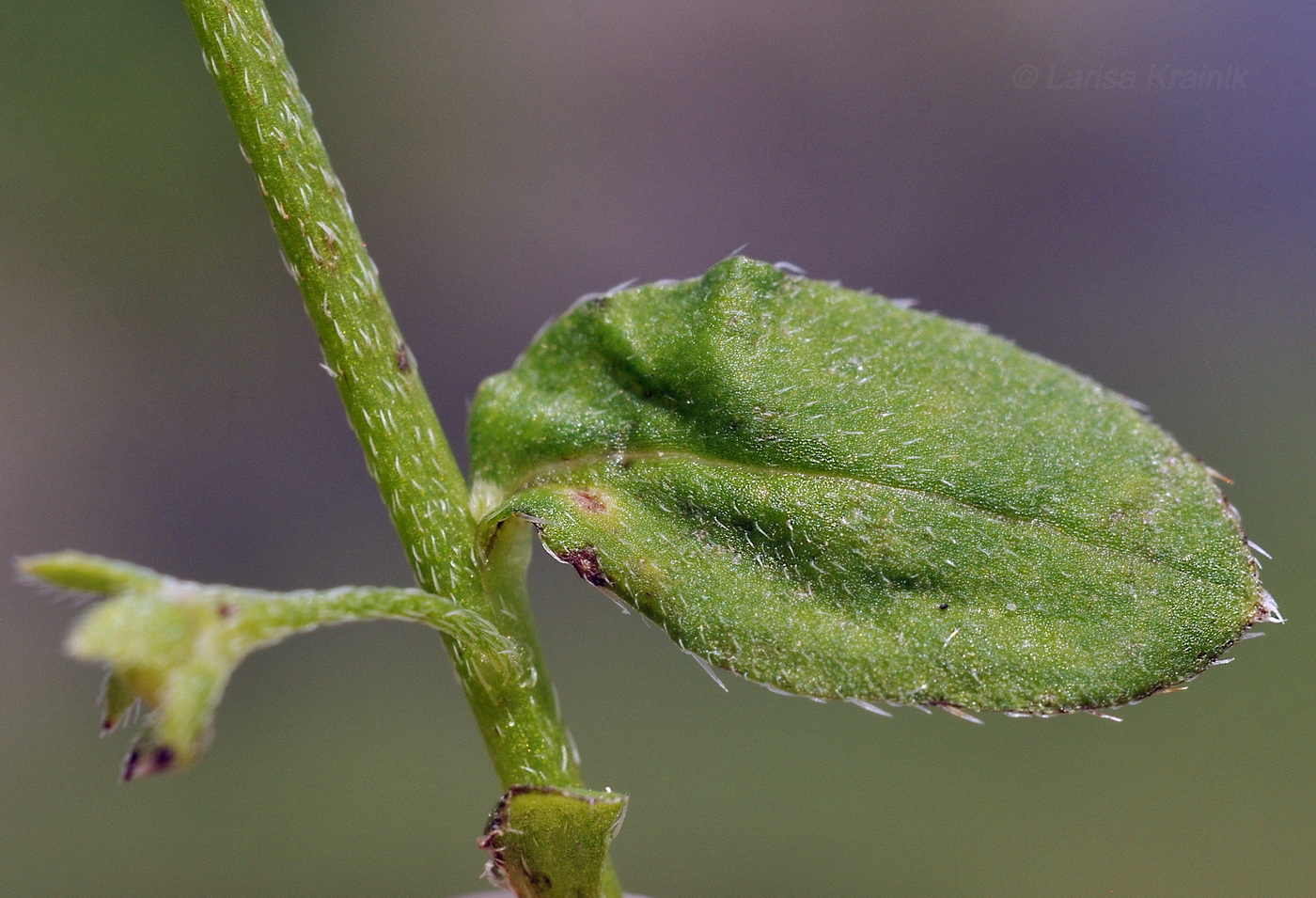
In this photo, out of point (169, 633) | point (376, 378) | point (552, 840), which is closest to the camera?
point (169, 633)

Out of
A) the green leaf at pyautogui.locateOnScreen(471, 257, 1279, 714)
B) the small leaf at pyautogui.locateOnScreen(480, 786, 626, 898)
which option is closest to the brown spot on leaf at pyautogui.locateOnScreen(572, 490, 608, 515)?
the green leaf at pyautogui.locateOnScreen(471, 257, 1279, 714)

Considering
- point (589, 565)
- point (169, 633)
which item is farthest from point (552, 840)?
point (169, 633)

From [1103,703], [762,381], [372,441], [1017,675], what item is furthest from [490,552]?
[1103,703]

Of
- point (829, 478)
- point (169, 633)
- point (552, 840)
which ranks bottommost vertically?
point (552, 840)

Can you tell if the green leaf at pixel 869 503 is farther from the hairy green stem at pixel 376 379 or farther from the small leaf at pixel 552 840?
the small leaf at pixel 552 840

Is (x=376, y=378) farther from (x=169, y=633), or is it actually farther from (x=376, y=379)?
(x=169, y=633)

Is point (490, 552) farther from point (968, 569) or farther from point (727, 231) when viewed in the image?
point (727, 231)

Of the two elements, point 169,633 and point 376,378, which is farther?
point 376,378
